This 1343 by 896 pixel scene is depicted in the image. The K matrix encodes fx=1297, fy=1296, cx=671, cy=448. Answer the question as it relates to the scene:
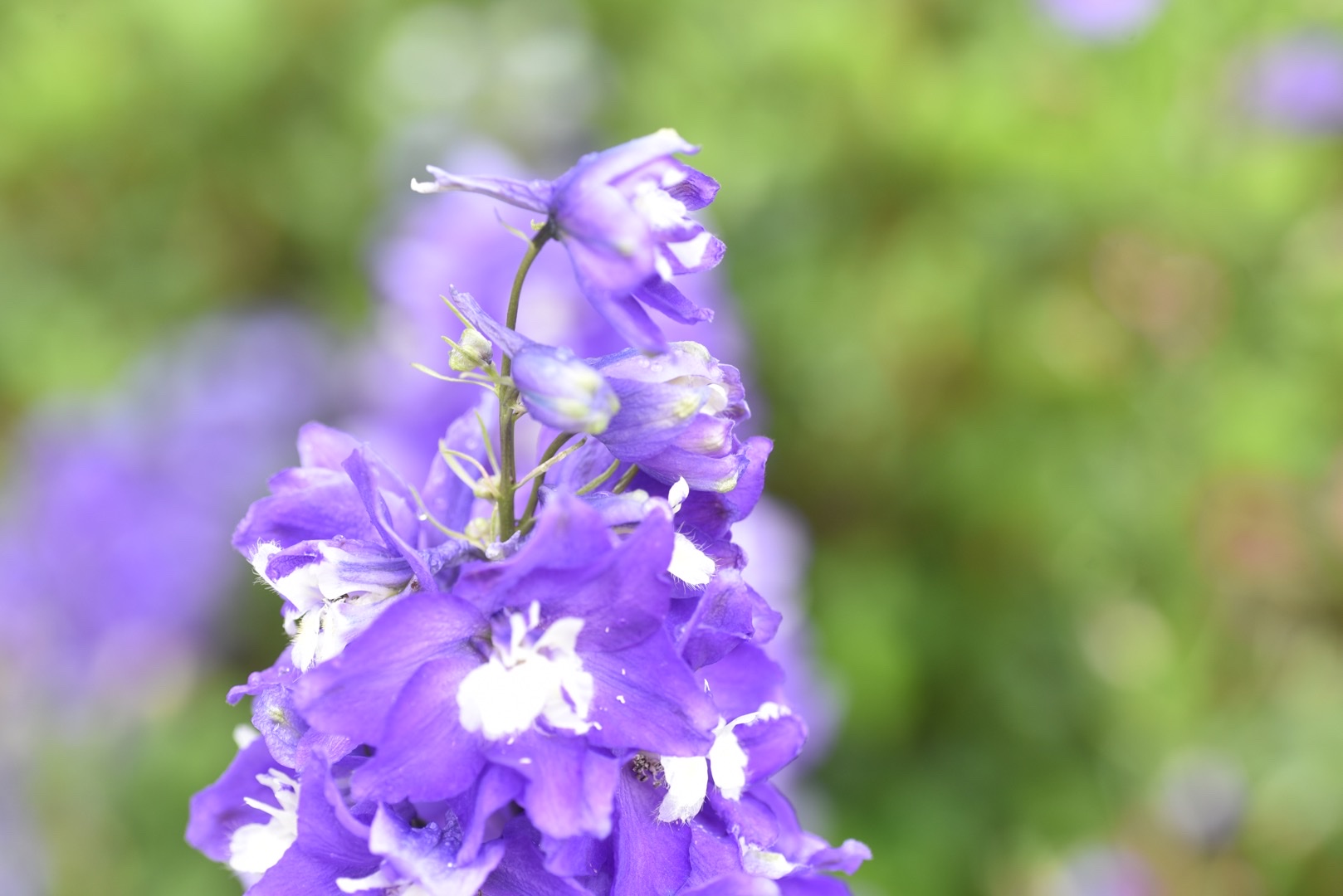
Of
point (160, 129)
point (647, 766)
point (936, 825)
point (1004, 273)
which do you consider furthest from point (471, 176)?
point (160, 129)

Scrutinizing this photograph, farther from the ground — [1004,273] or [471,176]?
[471,176]

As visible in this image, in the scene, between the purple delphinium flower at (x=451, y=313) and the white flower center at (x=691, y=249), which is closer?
the white flower center at (x=691, y=249)

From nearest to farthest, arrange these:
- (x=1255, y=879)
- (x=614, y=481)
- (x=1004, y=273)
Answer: (x=614, y=481) < (x=1255, y=879) < (x=1004, y=273)

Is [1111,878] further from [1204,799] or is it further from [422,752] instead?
[422,752]

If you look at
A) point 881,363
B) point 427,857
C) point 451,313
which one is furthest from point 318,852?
point 881,363

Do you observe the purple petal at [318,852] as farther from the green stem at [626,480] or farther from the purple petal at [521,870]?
the green stem at [626,480]

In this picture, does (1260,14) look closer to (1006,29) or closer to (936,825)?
(1006,29)

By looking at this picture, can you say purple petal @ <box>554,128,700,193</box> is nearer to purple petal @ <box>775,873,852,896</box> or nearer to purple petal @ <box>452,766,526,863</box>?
purple petal @ <box>452,766,526,863</box>

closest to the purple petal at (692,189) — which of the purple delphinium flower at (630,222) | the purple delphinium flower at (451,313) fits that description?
the purple delphinium flower at (630,222)
